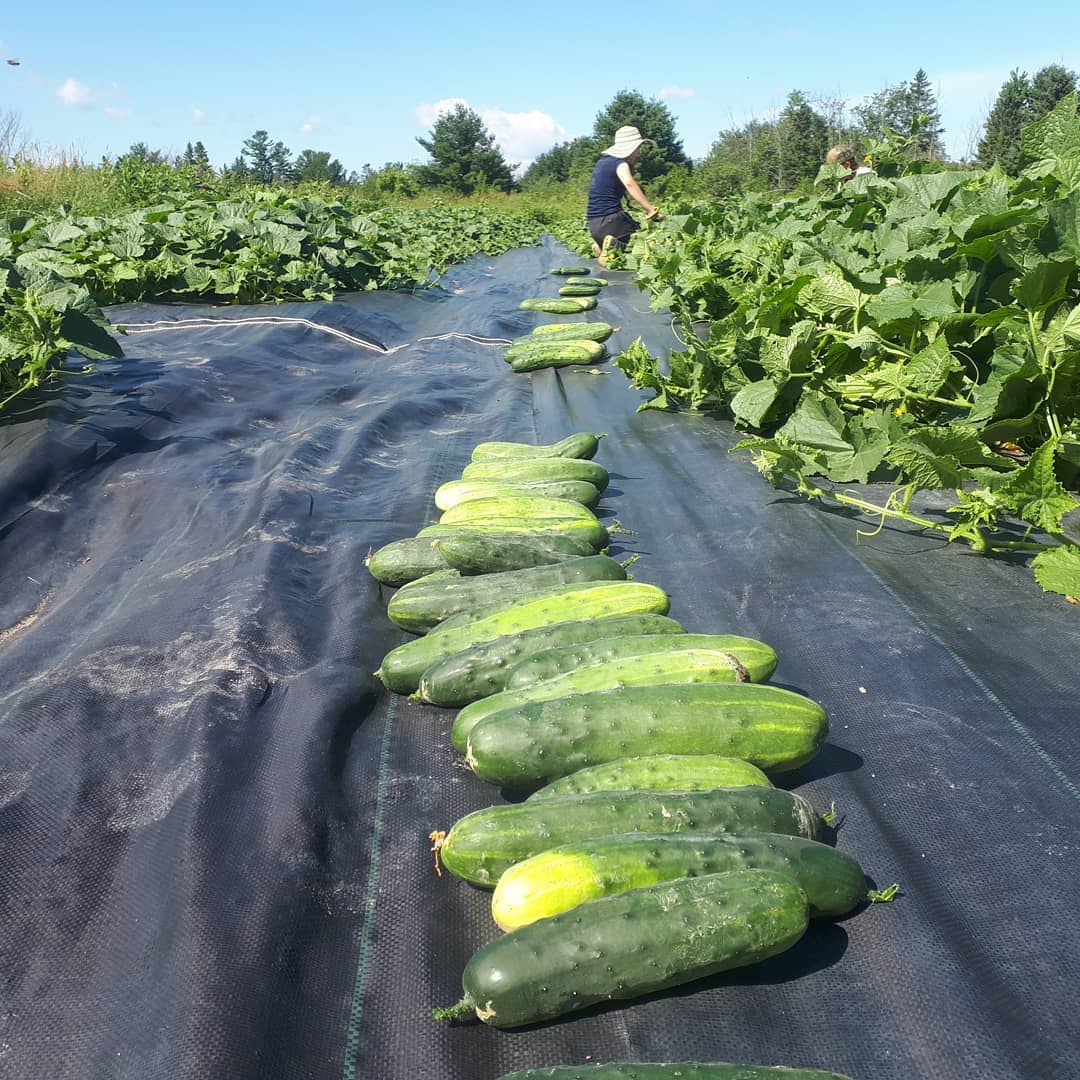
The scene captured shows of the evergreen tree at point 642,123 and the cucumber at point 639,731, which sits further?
the evergreen tree at point 642,123

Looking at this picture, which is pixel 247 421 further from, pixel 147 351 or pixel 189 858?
pixel 189 858

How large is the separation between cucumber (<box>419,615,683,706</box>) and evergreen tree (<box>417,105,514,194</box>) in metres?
62.6

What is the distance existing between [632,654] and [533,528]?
1293 millimetres

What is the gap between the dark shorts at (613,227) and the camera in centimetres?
1822

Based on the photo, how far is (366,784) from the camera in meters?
2.90

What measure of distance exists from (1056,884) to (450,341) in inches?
343

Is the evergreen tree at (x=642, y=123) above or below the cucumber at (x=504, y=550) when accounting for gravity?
above

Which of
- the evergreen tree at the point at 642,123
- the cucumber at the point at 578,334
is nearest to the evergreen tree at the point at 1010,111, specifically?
the evergreen tree at the point at 642,123

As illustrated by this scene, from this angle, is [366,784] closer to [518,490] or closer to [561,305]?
[518,490]

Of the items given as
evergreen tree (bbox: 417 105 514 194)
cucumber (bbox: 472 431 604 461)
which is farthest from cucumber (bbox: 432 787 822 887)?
evergreen tree (bbox: 417 105 514 194)

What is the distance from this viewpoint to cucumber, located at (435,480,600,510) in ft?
14.9

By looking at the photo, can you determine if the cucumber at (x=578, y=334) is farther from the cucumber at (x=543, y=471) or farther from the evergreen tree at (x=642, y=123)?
the evergreen tree at (x=642, y=123)

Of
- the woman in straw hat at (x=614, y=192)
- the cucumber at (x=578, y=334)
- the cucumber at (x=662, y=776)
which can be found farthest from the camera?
the woman in straw hat at (x=614, y=192)

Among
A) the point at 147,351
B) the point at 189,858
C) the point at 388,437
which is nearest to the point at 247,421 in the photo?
the point at 388,437
